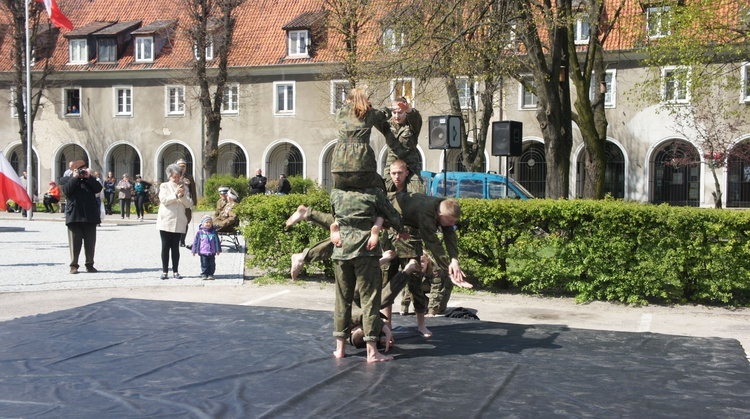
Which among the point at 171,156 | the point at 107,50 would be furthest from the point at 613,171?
the point at 107,50

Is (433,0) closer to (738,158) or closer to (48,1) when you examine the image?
(48,1)

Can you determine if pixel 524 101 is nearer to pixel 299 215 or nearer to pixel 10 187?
pixel 10 187

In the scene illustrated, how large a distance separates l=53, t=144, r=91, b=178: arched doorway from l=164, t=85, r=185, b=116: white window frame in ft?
19.2

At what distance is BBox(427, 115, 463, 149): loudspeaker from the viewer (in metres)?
16.0

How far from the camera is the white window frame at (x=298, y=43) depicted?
41.1 m

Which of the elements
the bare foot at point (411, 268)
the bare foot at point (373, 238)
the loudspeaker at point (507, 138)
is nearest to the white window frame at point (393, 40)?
the loudspeaker at point (507, 138)

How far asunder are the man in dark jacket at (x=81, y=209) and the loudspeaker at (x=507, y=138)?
26.8 ft

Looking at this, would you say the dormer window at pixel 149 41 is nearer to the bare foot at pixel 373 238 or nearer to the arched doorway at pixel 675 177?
the arched doorway at pixel 675 177

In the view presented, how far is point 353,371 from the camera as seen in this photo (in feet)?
21.2

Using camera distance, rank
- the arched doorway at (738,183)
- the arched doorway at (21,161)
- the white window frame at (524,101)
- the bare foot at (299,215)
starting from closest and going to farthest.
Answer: the bare foot at (299,215) < the arched doorway at (738,183) < the white window frame at (524,101) < the arched doorway at (21,161)

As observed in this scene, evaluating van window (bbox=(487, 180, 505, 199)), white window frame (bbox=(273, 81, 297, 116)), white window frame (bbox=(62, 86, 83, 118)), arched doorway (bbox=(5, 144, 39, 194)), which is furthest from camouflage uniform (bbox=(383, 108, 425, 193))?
arched doorway (bbox=(5, 144, 39, 194))

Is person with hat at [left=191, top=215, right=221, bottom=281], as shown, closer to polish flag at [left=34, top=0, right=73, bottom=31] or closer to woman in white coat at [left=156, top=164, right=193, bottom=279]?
woman in white coat at [left=156, top=164, right=193, bottom=279]

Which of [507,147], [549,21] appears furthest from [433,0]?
[507,147]

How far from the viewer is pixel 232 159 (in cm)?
4375
